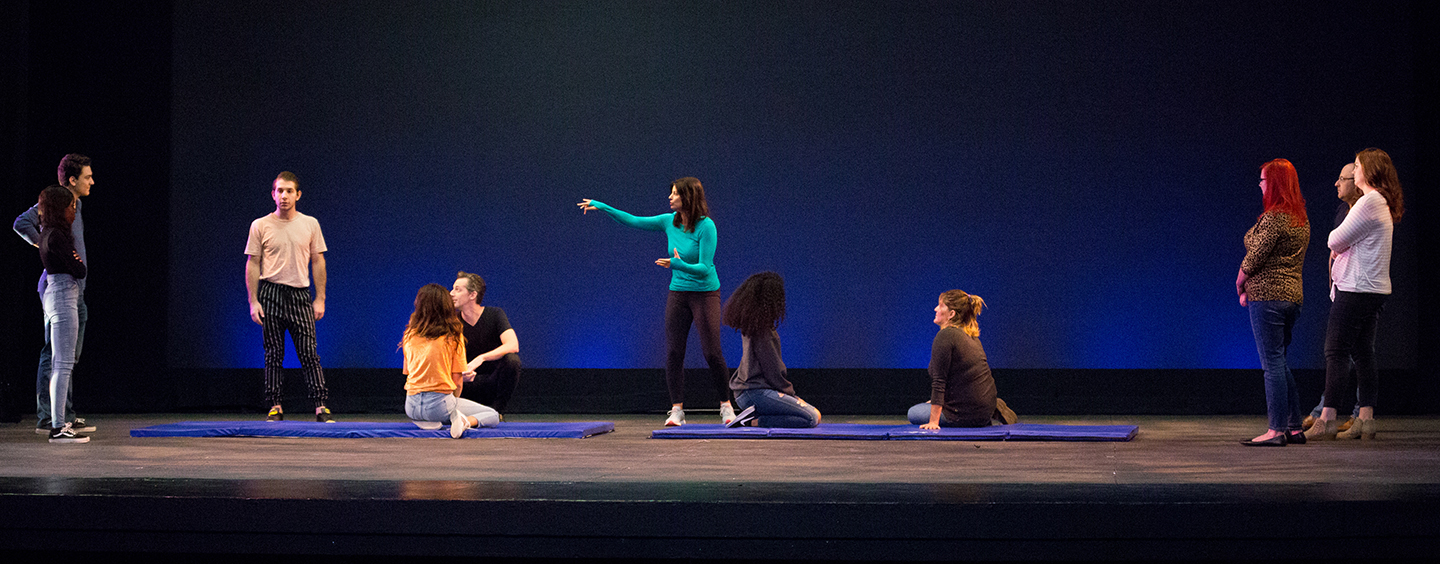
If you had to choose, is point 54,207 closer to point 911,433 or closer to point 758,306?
point 758,306

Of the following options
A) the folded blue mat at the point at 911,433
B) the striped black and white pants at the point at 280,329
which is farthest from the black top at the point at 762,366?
the striped black and white pants at the point at 280,329

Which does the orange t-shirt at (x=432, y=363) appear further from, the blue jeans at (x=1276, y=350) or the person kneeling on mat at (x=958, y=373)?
the blue jeans at (x=1276, y=350)

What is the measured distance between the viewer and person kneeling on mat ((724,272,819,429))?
5.41 m

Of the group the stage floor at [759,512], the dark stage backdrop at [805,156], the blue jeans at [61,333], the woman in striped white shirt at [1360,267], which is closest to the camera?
the stage floor at [759,512]

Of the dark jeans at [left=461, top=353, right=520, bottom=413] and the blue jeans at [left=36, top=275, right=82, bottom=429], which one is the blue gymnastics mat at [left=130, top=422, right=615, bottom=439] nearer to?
the blue jeans at [left=36, top=275, right=82, bottom=429]

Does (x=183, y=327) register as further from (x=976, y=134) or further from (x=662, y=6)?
(x=976, y=134)

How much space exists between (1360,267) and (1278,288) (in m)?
0.45

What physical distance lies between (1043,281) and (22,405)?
20.4ft

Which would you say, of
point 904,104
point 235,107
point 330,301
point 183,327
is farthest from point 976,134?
point 183,327

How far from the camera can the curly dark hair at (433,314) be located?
5.24 m

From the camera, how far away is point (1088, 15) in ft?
24.2

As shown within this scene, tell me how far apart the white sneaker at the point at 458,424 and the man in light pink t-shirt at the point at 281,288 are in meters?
1.14

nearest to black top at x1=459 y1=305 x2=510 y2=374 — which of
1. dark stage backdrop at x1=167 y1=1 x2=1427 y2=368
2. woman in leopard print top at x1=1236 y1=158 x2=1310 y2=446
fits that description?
dark stage backdrop at x1=167 y1=1 x2=1427 y2=368

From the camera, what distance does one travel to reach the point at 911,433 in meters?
5.14
